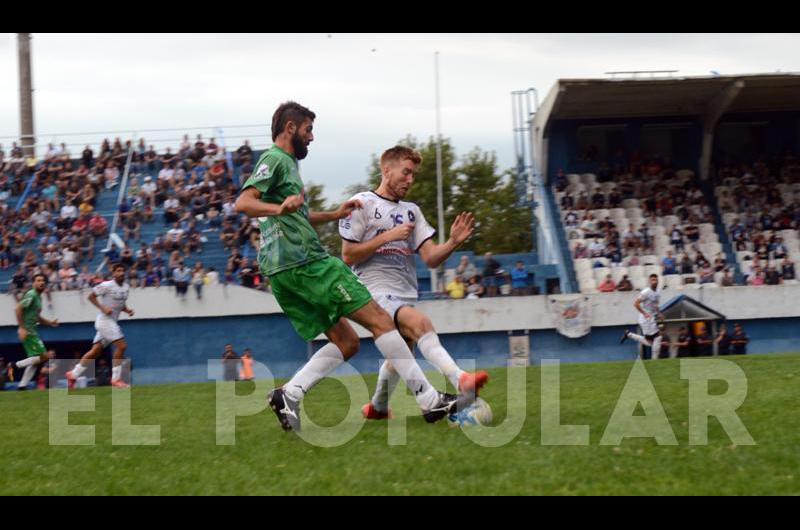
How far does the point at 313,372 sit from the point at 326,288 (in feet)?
2.47

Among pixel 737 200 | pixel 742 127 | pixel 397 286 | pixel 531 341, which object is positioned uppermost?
pixel 742 127

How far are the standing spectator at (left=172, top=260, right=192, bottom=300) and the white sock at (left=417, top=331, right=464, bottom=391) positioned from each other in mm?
23480

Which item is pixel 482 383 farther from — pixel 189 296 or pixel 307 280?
pixel 189 296

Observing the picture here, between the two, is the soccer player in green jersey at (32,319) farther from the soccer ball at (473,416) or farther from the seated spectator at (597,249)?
the seated spectator at (597,249)

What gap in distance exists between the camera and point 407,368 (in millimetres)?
8125

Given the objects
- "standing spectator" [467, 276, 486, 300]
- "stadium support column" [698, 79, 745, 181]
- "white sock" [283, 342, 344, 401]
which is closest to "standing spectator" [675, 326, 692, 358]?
"standing spectator" [467, 276, 486, 300]

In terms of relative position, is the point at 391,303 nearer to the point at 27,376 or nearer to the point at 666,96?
the point at 27,376

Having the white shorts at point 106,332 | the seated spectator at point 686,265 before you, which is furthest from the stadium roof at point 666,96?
the white shorts at point 106,332

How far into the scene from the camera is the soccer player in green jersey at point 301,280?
8.10m

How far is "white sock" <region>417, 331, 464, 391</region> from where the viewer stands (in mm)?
8250

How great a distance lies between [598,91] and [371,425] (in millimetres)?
26386

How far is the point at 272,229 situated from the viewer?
27.0ft

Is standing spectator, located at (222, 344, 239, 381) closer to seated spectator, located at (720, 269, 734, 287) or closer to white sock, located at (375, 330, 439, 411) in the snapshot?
seated spectator, located at (720, 269, 734, 287)
